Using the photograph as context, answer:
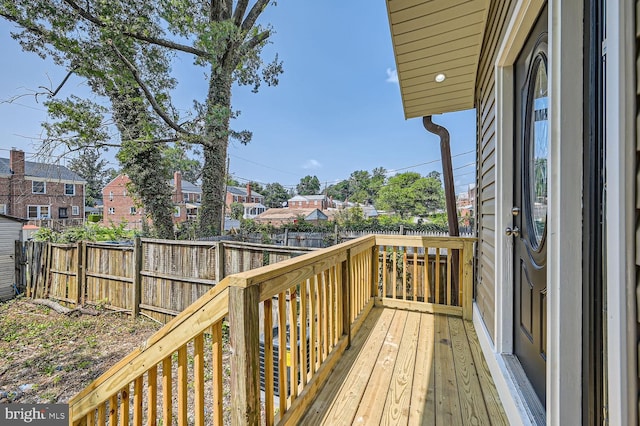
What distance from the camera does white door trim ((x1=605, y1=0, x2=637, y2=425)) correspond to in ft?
1.86

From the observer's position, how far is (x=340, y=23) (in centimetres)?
1130

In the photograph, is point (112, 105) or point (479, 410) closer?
point (479, 410)

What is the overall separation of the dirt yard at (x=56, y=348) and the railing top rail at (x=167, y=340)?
3.08 meters

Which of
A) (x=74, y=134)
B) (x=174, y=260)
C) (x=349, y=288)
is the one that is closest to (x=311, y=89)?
(x=74, y=134)

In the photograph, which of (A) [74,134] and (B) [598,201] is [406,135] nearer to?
(A) [74,134]

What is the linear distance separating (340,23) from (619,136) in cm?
1293

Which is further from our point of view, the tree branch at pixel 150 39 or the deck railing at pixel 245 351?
the tree branch at pixel 150 39

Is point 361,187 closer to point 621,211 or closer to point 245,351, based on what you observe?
point 245,351

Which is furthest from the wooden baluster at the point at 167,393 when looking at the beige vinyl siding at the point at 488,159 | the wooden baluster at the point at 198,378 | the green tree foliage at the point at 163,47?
the green tree foliage at the point at 163,47

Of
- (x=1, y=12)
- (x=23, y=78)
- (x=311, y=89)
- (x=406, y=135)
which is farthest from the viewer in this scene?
(x=406, y=135)

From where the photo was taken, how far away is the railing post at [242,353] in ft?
3.52

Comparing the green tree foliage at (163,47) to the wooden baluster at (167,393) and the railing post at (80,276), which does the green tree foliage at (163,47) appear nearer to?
the railing post at (80,276)

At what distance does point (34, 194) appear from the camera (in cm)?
1678

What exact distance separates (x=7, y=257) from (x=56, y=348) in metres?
4.41
